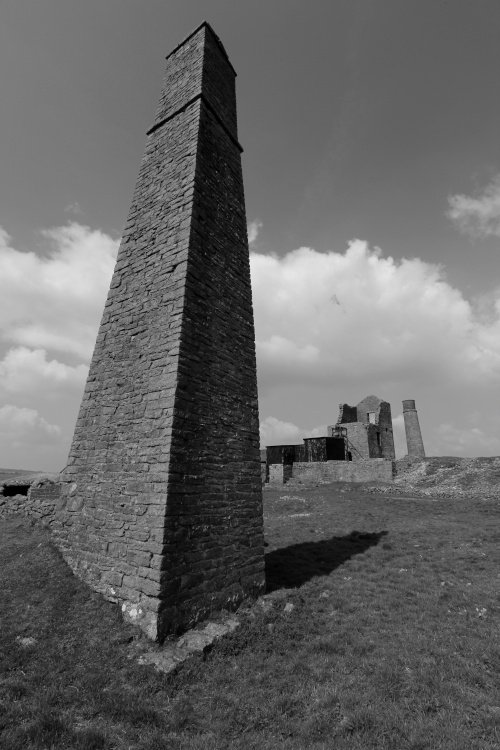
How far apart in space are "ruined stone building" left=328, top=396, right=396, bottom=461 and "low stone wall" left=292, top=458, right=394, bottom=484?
701 cm

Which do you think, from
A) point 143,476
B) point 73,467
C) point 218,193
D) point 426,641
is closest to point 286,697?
point 426,641

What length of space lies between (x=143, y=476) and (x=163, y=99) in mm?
12299

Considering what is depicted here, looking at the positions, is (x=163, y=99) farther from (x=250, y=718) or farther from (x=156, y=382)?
(x=250, y=718)

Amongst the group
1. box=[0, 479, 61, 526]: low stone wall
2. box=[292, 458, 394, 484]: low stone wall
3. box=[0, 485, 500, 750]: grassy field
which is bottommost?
box=[0, 485, 500, 750]: grassy field

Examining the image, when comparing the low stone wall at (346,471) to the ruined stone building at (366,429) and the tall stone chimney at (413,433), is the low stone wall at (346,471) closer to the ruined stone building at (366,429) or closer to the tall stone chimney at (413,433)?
the ruined stone building at (366,429)

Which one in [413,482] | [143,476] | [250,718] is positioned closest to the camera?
[250,718]

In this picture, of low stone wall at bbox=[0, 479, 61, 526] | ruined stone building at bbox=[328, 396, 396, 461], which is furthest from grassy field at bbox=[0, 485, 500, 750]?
ruined stone building at bbox=[328, 396, 396, 461]

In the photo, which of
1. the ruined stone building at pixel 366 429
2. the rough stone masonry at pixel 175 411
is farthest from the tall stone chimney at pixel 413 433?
the rough stone masonry at pixel 175 411

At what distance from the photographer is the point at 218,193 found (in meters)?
10.0

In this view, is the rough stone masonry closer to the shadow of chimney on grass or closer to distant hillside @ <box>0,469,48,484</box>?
the shadow of chimney on grass

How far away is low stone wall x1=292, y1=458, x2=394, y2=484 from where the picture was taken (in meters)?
28.6

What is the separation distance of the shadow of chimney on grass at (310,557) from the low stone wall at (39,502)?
7.18 m

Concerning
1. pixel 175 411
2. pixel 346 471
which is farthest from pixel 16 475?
pixel 175 411

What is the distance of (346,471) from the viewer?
1193 inches
